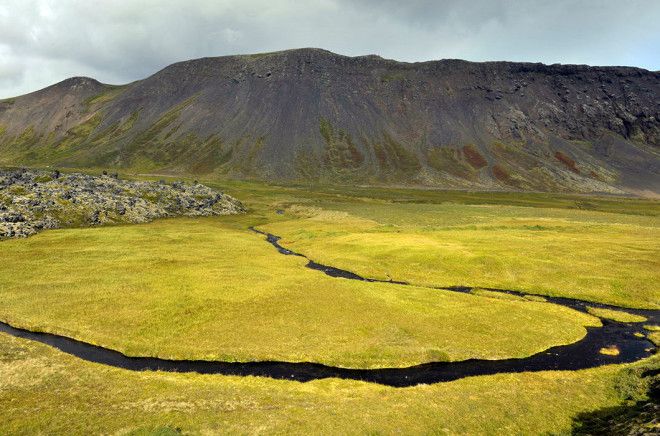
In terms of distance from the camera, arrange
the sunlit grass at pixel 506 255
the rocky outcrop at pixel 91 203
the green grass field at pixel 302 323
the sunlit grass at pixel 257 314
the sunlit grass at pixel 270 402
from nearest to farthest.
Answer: the sunlit grass at pixel 270 402, the green grass field at pixel 302 323, the sunlit grass at pixel 257 314, the sunlit grass at pixel 506 255, the rocky outcrop at pixel 91 203

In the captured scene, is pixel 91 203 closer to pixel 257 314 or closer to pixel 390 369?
pixel 257 314

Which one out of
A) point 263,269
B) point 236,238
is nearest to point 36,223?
point 236,238

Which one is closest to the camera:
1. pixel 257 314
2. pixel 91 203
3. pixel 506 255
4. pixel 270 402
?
pixel 270 402

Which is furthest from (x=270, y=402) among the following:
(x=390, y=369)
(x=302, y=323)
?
(x=302, y=323)

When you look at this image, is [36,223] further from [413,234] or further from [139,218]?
[413,234]

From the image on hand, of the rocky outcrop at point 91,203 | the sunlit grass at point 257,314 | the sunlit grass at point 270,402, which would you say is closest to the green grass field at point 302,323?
the sunlit grass at point 270,402

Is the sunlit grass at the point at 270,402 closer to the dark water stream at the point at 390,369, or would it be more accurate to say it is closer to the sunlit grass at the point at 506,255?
the dark water stream at the point at 390,369
